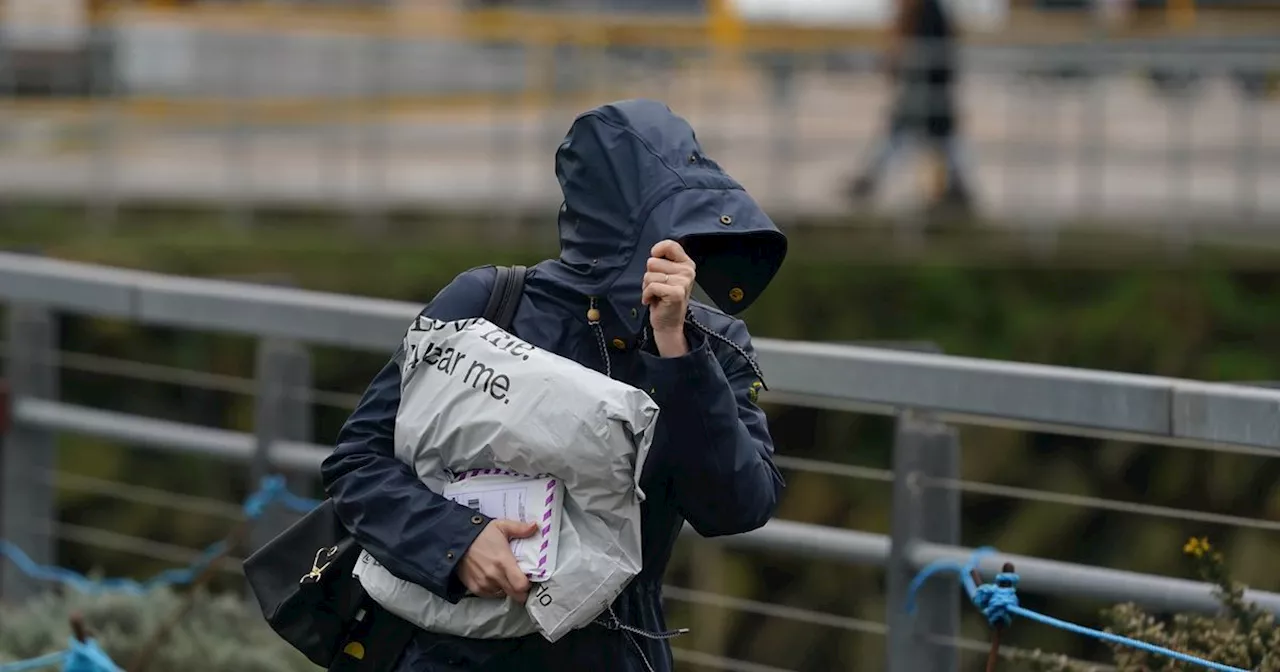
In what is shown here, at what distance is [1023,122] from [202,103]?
575 centimetres

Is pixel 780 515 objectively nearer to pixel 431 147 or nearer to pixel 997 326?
pixel 997 326

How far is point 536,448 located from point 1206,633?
125cm

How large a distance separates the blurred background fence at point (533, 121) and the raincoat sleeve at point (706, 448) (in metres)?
9.77

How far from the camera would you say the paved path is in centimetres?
1292

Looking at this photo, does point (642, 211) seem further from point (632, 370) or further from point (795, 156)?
point (795, 156)

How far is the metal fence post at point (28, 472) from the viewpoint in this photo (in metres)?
5.74

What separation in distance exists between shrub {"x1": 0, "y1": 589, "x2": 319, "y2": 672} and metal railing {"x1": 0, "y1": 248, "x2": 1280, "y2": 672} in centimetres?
29

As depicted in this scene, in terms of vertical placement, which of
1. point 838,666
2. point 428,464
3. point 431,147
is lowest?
point 838,666

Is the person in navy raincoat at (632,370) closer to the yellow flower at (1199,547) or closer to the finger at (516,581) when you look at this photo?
the finger at (516,581)

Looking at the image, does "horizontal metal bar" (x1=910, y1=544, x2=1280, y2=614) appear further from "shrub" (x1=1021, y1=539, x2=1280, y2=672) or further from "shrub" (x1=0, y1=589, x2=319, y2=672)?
"shrub" (x1=0, y1=589, x2=319, y2=672)

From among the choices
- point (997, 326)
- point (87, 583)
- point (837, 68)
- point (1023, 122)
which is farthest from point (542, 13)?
point (87, 583)

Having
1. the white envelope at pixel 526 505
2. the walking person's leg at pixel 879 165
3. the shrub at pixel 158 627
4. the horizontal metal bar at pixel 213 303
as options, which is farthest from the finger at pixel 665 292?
the walking person's leg at pixel 879 165

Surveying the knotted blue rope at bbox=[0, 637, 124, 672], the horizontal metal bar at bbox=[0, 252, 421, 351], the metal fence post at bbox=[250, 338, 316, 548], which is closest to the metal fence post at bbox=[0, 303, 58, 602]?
the horizontal metal bar at bbox=[0, 252, 421, 351]

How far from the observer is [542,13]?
1933 cm
